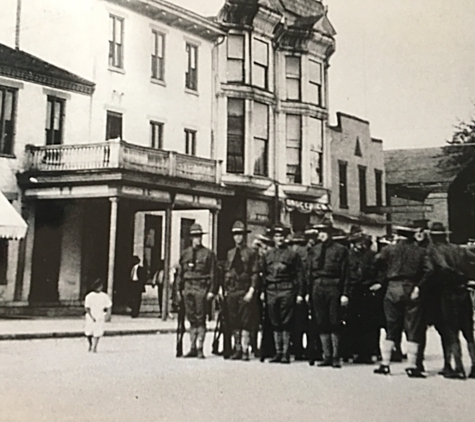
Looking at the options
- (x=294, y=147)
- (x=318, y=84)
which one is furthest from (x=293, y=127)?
(x=318, y=84)

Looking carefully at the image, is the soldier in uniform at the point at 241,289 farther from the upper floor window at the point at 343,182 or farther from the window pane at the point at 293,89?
the window pane at the point at 293,89

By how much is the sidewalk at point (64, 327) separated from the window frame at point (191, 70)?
1.16 meters

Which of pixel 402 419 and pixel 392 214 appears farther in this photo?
pixel 392 214

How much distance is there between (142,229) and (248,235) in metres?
0.52

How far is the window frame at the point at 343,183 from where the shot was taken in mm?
3281

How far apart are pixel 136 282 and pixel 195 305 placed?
374 millimetres

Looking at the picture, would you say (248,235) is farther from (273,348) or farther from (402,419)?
(402,419)

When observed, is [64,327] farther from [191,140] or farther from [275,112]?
[275,112]

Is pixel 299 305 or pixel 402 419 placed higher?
pixel 299 305

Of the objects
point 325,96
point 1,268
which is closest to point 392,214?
point 325,96

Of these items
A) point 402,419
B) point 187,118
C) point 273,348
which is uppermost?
point 187,118

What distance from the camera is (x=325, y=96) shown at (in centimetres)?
333

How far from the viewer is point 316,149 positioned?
3340mm

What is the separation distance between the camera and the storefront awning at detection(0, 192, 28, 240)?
3.38 meters
